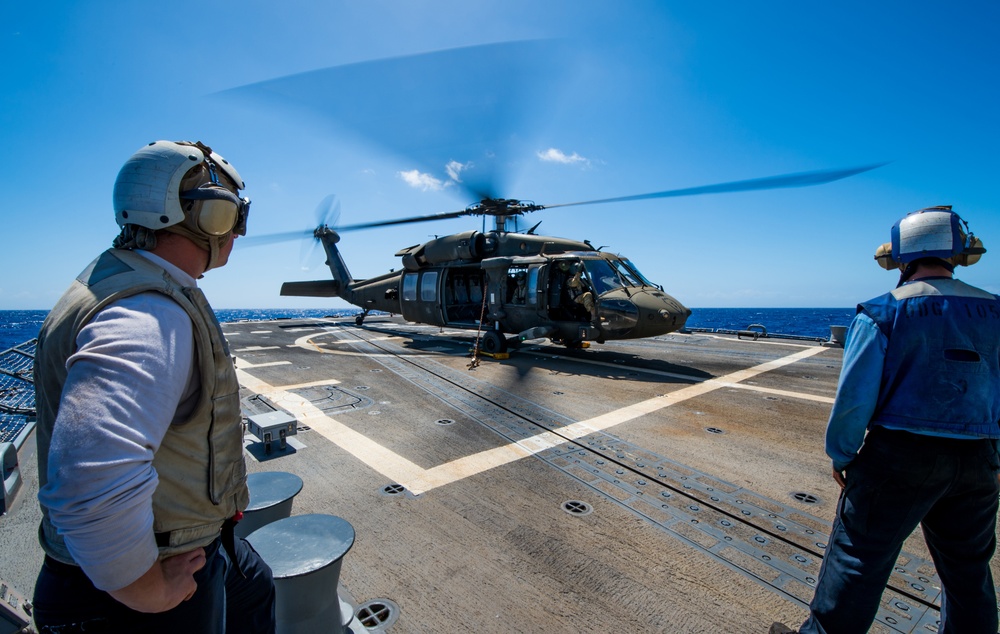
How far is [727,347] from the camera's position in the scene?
12859mm

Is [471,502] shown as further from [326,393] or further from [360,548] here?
[326,393]

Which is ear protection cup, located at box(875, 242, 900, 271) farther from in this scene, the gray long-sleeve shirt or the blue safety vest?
the gray long-sleeve shirt

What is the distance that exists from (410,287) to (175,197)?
12.7m

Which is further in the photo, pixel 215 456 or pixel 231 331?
pixel 231 331

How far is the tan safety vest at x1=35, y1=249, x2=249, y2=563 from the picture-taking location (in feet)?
3.95

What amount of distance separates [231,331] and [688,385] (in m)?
16.3

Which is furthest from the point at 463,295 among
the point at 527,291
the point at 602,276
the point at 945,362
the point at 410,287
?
the point at 945,362

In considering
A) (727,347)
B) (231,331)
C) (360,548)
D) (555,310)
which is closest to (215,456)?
(360,548)

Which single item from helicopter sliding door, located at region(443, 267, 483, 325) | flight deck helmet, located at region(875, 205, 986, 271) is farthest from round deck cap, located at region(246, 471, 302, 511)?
helicopter sliding door, located at region(443, 267, 483, 325)

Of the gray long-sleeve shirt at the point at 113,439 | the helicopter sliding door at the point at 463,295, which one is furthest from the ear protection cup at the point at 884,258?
the helicopter sliding door at the point at 463,295

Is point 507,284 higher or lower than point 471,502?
higher

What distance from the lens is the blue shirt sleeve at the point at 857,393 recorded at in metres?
2.05

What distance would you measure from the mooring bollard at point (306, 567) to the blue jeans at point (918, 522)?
2.26 m

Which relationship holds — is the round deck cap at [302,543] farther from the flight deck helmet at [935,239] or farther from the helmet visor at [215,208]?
the flight deck helmet at [935,239]
